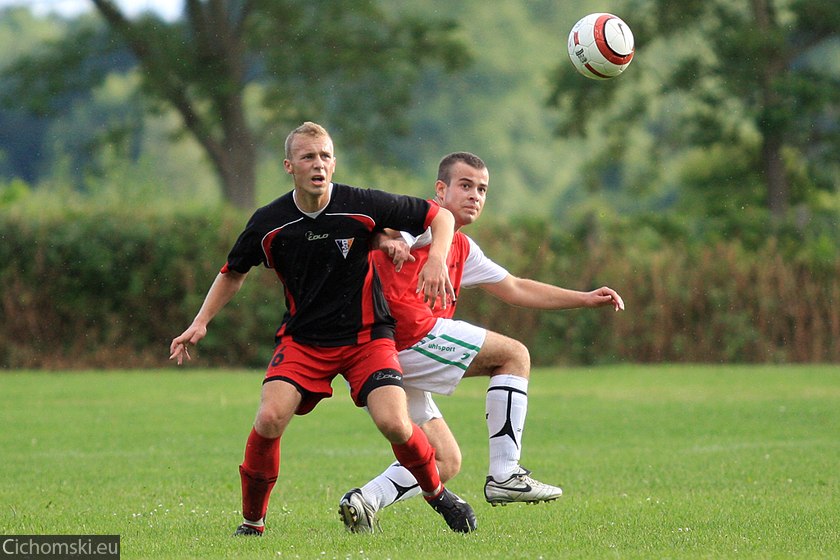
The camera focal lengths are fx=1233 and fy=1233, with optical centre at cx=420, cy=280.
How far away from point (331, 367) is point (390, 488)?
848 millimetres

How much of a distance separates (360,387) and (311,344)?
1.06 feet

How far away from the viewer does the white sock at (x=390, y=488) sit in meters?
6.41

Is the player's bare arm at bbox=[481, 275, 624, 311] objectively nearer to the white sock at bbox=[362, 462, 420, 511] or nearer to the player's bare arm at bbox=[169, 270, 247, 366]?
the white sock at bbox=[362, 462, 420, 511]

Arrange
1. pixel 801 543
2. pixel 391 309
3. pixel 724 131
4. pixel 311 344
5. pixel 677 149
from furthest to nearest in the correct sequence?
pixel 677 149, pixel 724 131, pixel 391 309, pixel 311 344, pixel 801 543

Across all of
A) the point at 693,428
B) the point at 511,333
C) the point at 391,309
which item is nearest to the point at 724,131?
the point at 511,333

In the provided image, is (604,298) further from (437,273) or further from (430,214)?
(437,273)

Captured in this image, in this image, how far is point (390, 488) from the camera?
21.4ft

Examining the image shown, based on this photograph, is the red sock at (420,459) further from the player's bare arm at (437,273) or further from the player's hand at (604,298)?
the player's hand at (604,298)

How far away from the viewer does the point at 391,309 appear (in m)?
6.56

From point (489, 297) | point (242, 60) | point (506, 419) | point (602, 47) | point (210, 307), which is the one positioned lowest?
point (506, 419)

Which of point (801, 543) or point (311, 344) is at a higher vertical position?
point (311, 344)

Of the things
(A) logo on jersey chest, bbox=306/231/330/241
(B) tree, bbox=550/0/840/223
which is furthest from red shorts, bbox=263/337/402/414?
(B) tree, bbox=550/0/840/223

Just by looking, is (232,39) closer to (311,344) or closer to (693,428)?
(693,428)

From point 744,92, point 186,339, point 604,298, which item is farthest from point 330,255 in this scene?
point 744,92
